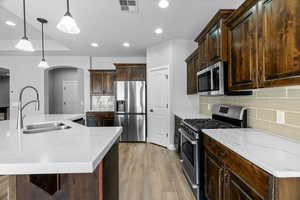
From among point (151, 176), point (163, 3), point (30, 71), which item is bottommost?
point (151, 176)

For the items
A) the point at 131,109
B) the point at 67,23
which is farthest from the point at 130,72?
the point at 67,23

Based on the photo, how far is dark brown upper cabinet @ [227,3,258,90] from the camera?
1.59m

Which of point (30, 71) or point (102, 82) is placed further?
point (30, 71)

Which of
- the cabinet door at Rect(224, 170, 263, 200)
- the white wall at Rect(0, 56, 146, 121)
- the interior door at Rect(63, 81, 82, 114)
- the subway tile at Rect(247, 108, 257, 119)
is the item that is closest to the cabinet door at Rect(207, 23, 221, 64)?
the subway tile at Rect(247, 108, 257, 119)

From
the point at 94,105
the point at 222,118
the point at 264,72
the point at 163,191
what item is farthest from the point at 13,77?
the point at 264,72

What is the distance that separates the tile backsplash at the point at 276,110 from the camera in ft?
4.83

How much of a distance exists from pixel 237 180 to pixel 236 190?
0.25 ft

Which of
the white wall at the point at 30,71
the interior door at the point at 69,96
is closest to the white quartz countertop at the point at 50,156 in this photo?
the white wall at the point at 30,71

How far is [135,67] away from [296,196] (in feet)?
15.1

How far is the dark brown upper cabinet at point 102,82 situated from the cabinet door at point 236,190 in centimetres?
504

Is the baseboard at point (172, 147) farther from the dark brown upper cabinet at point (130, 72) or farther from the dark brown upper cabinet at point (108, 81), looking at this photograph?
the dark brown upper cabinet at point (108, 81)

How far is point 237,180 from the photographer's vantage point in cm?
129

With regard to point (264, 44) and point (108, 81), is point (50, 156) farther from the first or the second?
point (108, 81)

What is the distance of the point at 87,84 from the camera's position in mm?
6223
